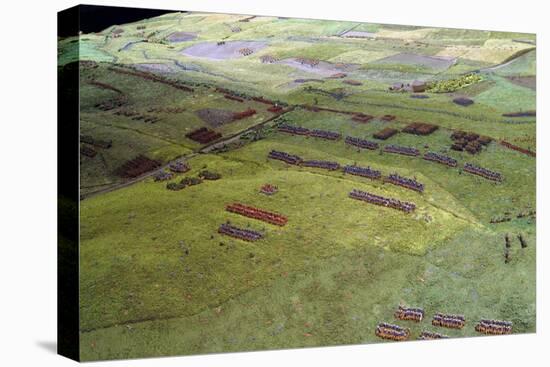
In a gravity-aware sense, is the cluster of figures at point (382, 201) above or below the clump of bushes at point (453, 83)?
below

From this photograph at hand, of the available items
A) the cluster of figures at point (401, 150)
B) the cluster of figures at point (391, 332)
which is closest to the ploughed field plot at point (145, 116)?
the cluster of figures at point (401, 150)

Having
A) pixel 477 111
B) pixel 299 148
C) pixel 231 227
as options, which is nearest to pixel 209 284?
pixel 231 227

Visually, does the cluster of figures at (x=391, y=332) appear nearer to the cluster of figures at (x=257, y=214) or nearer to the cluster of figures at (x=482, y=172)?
the cluster of figures at (x=257, y=214)

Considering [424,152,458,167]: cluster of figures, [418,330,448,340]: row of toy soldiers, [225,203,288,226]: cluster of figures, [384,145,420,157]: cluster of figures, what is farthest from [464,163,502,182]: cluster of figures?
[225,203,288,226]: cluster of figures

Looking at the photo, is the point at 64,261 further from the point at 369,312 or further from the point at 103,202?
the point at 369,312

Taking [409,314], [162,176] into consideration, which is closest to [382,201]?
[409,314]

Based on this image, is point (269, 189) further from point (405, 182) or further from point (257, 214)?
point (405, 182)
